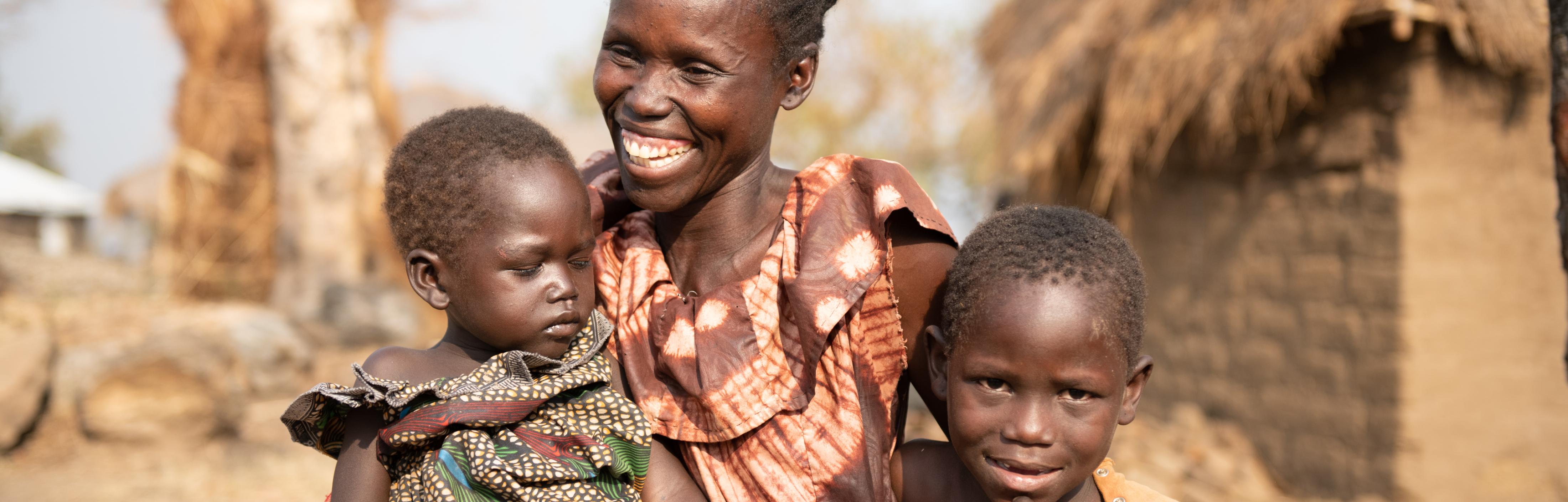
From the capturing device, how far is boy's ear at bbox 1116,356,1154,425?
182 centimetres

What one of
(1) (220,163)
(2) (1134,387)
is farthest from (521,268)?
(1) (220,163)

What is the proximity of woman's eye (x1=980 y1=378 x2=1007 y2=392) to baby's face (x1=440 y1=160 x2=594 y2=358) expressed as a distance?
2.27 ft

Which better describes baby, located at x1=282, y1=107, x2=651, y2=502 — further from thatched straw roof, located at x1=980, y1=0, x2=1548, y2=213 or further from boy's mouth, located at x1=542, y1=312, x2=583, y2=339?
thatched straw roof, located at x1=980, y1=0, x2=1548, y2=213

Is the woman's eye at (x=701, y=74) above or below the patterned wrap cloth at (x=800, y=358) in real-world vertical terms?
above

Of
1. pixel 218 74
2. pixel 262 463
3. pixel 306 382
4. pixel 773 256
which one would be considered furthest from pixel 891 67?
pixel 773 256

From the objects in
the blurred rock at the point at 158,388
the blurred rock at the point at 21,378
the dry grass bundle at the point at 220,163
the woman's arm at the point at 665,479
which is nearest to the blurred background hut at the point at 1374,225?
the woman's arm at the point at 665,479

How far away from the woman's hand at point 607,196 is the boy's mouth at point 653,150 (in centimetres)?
17

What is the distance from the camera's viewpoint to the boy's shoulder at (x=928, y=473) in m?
1.92

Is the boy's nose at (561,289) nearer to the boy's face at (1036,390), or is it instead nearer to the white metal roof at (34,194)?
the boy's face at (1036,390)

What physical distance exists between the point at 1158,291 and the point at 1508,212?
1958 mm

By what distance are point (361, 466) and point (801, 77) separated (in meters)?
1.03

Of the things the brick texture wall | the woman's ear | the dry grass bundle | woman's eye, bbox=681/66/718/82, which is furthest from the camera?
the dry grass bundle

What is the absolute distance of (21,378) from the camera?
5.80m

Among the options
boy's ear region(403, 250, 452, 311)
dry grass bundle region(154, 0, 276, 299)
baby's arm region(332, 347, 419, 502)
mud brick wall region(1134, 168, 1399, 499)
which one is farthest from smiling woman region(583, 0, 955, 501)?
dry grass bundle region(154, 0, 276, 299)
